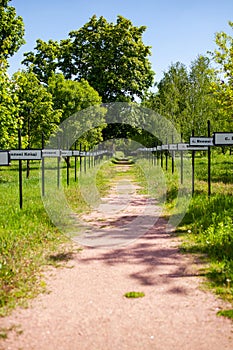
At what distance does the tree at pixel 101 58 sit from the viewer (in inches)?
1570

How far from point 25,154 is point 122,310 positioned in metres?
6.07

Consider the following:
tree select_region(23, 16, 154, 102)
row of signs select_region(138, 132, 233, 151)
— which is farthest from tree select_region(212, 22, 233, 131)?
tree select_region(23, 16, 154, 102)

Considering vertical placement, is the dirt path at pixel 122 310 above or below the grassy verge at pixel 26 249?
below

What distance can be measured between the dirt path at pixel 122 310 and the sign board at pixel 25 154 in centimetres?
377

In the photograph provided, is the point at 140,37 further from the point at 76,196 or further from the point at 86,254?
Result: the point at 86,254

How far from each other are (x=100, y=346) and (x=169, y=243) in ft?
12.4

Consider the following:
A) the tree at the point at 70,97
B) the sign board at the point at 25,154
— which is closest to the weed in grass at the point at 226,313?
the sign board at the point at 25,154

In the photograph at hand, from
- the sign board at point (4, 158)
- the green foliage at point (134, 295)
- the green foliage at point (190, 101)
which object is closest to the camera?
the green foliage at point (134, 295)

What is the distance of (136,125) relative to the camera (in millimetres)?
40406

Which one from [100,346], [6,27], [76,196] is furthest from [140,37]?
[100,346]

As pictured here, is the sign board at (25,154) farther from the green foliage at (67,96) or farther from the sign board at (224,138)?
the green foliage at (67,96)

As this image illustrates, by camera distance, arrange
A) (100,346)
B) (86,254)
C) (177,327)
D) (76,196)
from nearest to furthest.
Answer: (100,346) → (177,327) → (86,254) → (76,196)

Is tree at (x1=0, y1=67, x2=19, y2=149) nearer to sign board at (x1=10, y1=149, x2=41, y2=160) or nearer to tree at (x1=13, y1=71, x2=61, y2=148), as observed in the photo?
tree at (x1=13, y1=71, x2=61, y2=148)

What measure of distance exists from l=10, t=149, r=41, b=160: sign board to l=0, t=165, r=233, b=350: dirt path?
3.77 m
